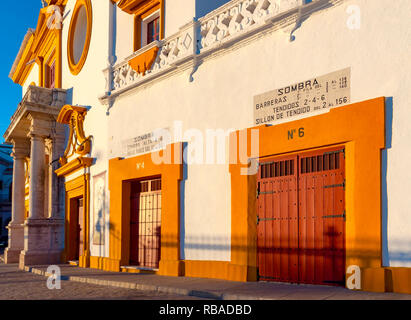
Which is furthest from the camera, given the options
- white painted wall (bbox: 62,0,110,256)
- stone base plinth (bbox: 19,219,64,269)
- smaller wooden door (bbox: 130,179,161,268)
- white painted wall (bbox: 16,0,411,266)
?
stone base plinth (bbox: 19,219,64,269)

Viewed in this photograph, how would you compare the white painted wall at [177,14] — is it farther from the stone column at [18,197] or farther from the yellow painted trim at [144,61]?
the stone column at [18,197]

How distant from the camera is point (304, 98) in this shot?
9.18 m

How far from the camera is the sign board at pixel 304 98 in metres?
8.58

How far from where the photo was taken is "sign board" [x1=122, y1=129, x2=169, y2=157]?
42.2 ft

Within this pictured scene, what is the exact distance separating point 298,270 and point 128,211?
6.33m

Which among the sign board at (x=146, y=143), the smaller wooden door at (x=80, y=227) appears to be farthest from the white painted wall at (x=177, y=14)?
the smaller wooden door at (x=80, y=227)

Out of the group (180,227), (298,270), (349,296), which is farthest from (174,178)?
(349,296)

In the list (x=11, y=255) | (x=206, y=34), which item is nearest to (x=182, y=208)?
(x=206, y=34)

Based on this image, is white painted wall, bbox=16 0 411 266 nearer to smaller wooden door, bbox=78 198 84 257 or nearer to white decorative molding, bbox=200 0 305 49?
white decorative molding, bbox=200 0 305 49

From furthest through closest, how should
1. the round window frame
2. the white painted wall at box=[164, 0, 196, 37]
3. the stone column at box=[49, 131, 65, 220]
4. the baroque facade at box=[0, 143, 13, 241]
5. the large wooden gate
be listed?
the baroque facade at box=[0, 143, 13, 241] → the stone column at box=[49, 131, 65, 220] → the round window frame → the white painted wall at box=[164, 0, 196, 37] → the large wooden gate

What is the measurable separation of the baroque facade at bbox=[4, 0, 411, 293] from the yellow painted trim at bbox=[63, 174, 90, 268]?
2.5 inches

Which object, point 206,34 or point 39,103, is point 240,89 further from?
point 39,103

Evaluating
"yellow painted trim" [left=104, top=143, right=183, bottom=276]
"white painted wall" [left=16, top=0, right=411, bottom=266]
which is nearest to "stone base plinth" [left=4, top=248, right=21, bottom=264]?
"white painted wall" [left=16, top=0, right=411, bottom=266]

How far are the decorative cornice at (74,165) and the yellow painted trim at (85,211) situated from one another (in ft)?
1.09
